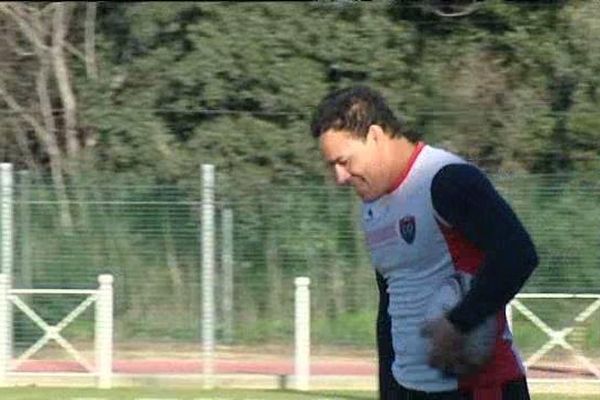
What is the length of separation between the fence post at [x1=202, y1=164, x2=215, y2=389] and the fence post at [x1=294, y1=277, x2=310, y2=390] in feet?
2.87

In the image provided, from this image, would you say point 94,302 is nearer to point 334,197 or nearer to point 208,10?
point 334,197

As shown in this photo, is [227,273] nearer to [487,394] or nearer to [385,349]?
[385,349]

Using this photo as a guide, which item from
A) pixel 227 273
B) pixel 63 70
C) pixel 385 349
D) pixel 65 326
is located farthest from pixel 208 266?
pixel 385 349

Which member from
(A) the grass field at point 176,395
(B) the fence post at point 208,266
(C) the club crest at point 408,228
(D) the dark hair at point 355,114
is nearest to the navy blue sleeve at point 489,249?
(C) the club crest at point 408,228

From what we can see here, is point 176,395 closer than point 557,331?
Yes

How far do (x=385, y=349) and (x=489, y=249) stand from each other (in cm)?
51

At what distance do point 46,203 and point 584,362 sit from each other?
5.18 meters

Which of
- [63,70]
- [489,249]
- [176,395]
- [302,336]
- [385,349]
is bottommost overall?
[176,395]

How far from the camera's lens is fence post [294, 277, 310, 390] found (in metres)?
14.0

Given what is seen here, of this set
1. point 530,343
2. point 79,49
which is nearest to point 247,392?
point 530,343

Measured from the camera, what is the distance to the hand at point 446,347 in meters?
3.51

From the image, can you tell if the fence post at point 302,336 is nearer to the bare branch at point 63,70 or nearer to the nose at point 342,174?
the bare branch at point 63,70

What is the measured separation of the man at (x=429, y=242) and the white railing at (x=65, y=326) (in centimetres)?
1046

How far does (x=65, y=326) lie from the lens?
14.4 meters
